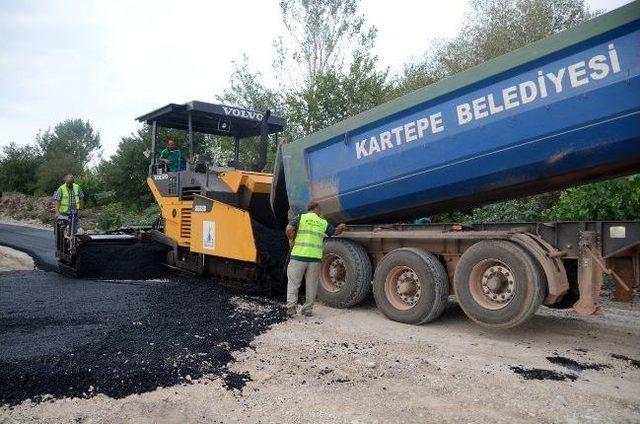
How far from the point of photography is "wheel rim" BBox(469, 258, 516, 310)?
4.45 meters

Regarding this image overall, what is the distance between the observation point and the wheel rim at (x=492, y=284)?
4.45 meters

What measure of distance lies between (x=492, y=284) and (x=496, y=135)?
1.33 m

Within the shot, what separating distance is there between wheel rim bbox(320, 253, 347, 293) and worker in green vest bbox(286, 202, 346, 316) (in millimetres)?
254

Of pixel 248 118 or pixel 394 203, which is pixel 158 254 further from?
pixel 394 203

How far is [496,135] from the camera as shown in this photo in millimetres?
4383

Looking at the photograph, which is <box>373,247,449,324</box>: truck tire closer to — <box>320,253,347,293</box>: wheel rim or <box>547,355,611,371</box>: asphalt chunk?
<box>320,253,347,293</box>: wheel rim

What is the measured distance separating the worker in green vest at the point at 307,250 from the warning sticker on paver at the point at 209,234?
139cm

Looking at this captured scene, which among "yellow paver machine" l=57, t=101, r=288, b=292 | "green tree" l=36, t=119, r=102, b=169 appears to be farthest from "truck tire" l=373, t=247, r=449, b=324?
"green tree" l=36, t=119, r=102, b=169

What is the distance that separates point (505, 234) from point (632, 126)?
1315mm

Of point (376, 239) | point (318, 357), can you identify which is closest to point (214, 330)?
point (318, 357)

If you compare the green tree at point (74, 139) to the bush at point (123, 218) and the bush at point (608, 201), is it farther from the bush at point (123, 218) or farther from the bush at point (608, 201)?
the bush at point (608, 201)

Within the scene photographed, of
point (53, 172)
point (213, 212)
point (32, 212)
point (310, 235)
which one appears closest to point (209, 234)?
point (213, 212)

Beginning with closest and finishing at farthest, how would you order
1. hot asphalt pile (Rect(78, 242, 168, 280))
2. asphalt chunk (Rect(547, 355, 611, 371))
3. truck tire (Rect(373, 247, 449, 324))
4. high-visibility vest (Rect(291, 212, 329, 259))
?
asphalt chunk (Rect(547, 355, 611, 371)) → truck tire (Rect(373, 247, 449, 324)) → high-visibility vest (Rect(291, 212, 329, 259)) → hot asphalt pile (Rect(78, 242, 168, 280))

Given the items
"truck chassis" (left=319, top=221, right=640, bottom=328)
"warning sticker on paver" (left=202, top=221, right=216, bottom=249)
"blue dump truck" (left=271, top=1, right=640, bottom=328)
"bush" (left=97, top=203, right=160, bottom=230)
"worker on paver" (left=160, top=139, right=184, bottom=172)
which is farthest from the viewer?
"bush" (left=97, top=203, right=160, bottom=230)
